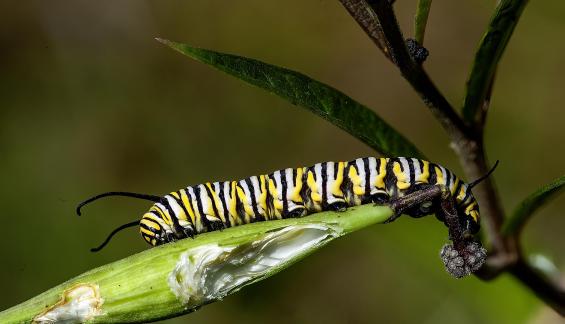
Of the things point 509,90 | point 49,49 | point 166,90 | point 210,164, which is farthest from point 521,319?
point 49,49

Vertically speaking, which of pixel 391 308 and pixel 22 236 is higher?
pixel 22 236

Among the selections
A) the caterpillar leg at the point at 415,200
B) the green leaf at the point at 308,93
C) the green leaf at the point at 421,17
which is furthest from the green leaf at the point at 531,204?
the green leaf at the point at 421,17

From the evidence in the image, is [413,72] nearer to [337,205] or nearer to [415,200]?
[415,200]

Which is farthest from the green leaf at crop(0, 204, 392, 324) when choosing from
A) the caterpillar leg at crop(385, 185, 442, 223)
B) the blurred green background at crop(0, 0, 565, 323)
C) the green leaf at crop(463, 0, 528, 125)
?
the blurred green background at crop(0, 0, 565, 323)

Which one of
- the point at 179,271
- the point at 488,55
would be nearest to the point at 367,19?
the point at 488,55

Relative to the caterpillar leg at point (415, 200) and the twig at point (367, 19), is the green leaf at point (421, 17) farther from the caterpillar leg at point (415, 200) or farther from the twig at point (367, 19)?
the caterpillar leg at point (415, 200)

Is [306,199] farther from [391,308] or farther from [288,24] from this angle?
[288,24]

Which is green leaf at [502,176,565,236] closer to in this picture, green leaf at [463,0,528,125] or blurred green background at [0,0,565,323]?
green leaf at [463,0,528,125]
